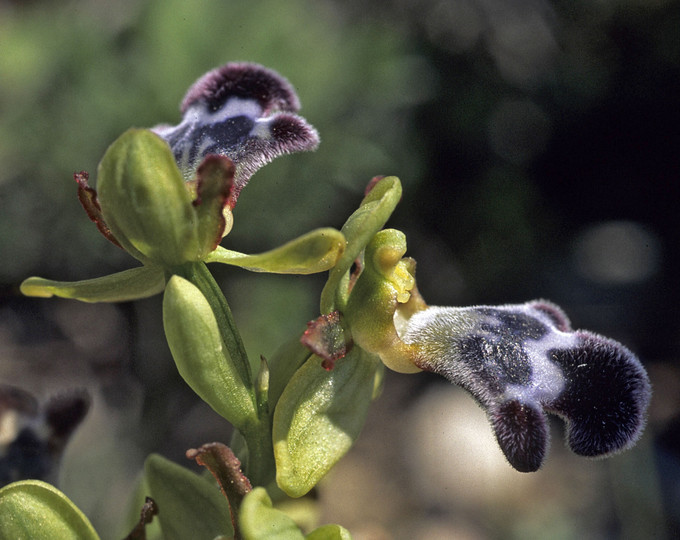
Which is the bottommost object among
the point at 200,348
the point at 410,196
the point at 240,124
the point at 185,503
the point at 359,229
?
the point at 410,196

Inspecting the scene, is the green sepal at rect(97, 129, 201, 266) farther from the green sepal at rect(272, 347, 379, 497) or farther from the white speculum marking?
the green sepal at rect(272, 347, 379, 497)

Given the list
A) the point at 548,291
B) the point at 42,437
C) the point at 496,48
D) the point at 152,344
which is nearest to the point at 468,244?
the point at 548,291

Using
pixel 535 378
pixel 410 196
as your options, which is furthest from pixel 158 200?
pixel 410 196

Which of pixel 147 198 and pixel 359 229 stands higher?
pixel 147 198

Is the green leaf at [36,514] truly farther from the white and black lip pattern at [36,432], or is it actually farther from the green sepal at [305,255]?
the green sepal at [305,255]

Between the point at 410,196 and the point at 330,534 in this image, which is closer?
the point at 330,534

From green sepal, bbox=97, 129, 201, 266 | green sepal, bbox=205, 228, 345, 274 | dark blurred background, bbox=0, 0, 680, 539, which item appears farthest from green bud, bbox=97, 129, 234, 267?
dark blurred background, bbox=0, 0, 680, 539

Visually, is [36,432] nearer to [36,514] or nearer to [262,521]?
[36,514]
